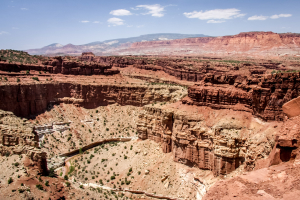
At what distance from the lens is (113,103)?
6138 cm

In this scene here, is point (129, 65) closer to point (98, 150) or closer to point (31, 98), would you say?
point (31, 98)

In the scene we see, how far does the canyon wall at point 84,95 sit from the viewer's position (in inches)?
2037

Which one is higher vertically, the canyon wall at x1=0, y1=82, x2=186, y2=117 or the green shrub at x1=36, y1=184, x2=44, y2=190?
the canyon wall at x1=0, y1=82, x2=186, y2=117

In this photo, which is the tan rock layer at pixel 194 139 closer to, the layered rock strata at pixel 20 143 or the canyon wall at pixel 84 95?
the canyon wall at pixel 84 95

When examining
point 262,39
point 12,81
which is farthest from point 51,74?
point 262,39

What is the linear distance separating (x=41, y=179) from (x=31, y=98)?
109 ft

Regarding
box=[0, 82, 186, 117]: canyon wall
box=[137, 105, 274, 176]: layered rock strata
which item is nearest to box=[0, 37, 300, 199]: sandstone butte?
box=[137, 105, 274, 176]: layered rock strata

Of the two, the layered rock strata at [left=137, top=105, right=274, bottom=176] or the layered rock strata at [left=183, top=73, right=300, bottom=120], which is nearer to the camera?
the layered rock strata at [left=183, top=73, right=300, bottom=120]

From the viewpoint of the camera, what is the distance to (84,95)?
197 ft

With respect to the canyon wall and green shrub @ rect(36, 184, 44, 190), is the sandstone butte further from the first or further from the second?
green shrub @ rect(36, 184, 44, 190)

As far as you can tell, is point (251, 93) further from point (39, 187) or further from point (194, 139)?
point (39, 187)

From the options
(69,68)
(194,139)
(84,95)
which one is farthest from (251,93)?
(69,68)

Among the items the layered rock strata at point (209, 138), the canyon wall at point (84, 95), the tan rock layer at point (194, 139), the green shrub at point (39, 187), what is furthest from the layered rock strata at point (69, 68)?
the green shrub at point (39, 187)

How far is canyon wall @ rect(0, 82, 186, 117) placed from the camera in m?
51.8
